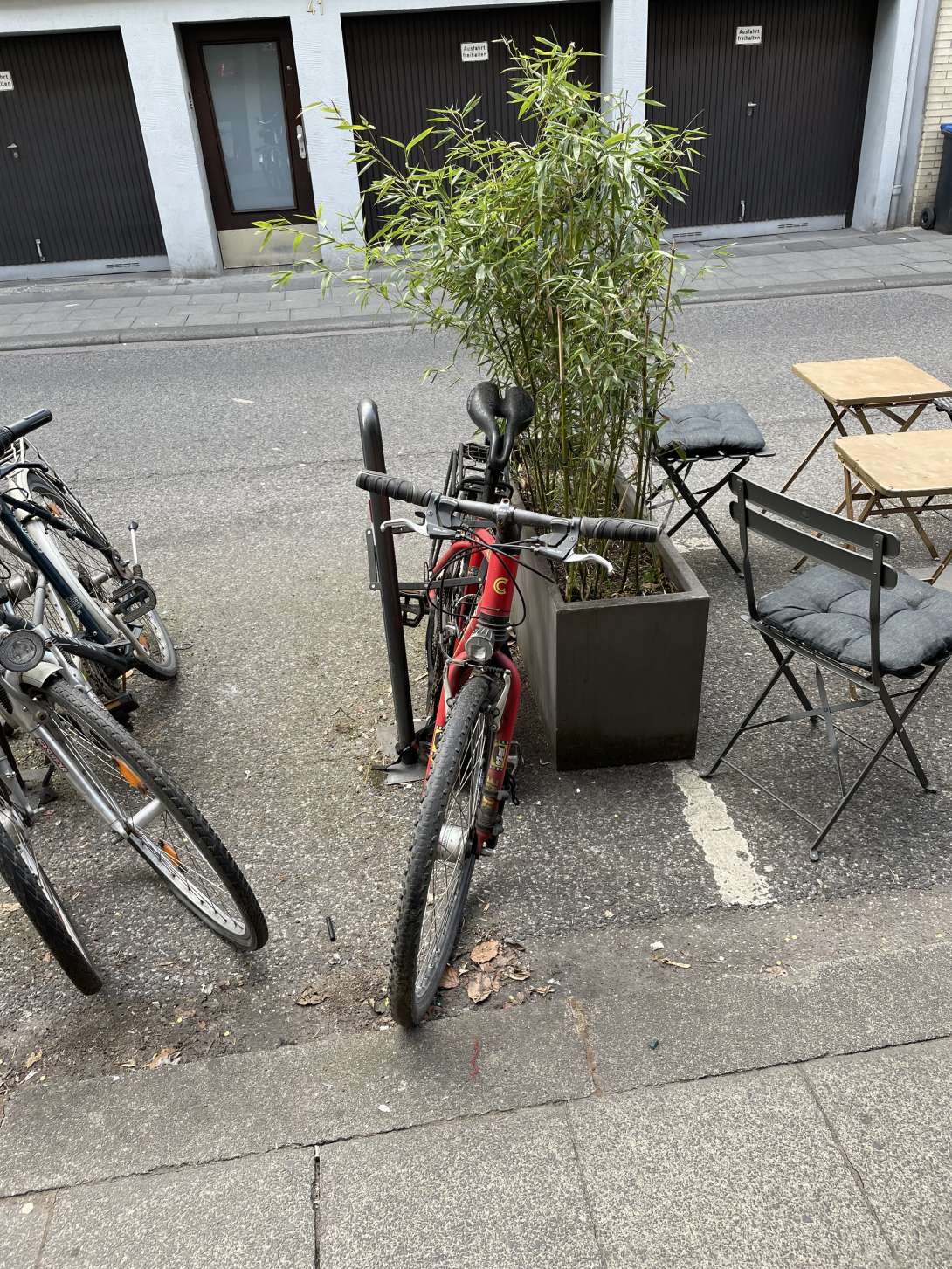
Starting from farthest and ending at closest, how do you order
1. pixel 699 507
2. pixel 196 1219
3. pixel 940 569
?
pixel 699 507
pixel 940 569
pixel 196 1219

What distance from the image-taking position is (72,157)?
40.1 ft

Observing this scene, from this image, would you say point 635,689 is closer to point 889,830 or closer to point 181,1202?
point 889,830

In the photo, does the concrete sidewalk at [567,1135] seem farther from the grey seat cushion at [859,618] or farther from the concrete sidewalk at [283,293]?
the concrete sidewalk at [283,293]

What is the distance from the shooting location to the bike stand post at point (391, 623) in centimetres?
307

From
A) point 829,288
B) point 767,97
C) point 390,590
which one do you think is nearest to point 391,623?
point 390,590

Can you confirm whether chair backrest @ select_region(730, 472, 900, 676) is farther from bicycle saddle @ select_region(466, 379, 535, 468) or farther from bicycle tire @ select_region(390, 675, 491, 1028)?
bicycle tire @ select_region(390, 675, 491, 1028)

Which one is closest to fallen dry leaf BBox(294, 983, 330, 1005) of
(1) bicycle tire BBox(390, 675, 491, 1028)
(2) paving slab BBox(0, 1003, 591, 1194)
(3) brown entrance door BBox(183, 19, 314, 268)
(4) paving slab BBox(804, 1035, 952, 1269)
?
(2) paving slab BBox(0, 1003, 591, 1194)

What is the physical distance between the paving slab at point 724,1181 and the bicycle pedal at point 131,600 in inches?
100

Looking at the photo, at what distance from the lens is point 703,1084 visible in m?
2.44

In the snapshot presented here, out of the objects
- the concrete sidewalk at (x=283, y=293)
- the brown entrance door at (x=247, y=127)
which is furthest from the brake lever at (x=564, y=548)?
the brown entrance door at (x=247, y=127)

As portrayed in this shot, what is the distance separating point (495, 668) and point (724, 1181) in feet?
4.38

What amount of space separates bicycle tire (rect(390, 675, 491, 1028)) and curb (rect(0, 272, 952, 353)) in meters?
7.90

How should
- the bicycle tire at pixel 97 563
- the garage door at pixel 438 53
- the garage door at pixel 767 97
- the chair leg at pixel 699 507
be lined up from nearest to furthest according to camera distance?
the bicycle tire at pixel 97 563, the chair leg at pixel 699 507, the garage door at pixel 438 53, the garage door at pixel 767 97

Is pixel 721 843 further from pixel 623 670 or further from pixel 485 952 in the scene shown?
pixel 485 952
